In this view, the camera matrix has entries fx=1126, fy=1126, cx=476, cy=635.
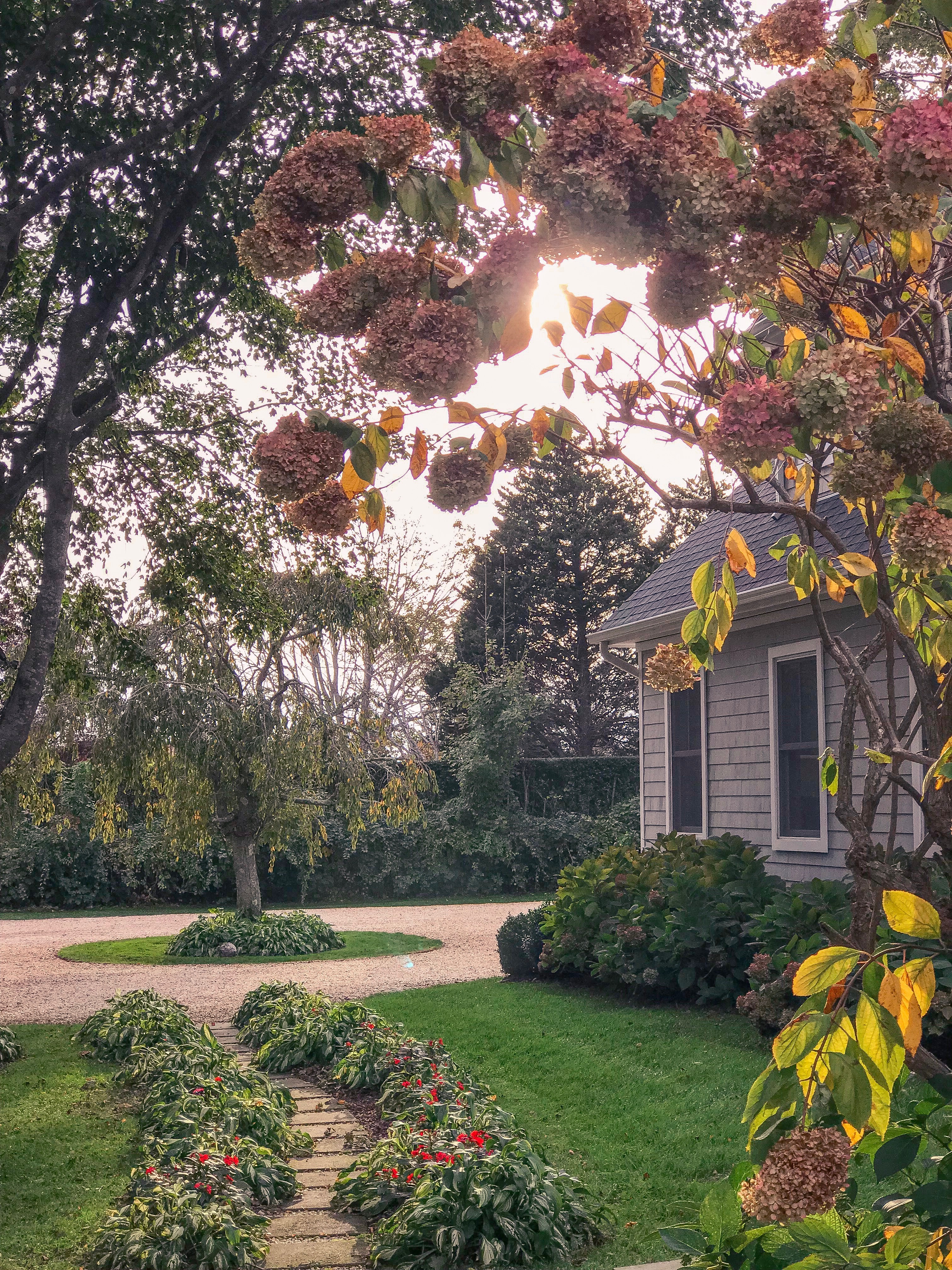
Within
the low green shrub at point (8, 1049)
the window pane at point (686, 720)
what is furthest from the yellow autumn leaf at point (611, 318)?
the window pane at point (686, 720)

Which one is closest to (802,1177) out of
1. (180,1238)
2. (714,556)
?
(180,1238)

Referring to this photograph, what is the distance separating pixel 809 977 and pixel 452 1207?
131 inches

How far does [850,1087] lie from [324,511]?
3.47 feet

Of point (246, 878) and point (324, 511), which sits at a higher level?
point (324, 511)

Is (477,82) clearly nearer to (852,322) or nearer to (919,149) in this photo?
(919,149)

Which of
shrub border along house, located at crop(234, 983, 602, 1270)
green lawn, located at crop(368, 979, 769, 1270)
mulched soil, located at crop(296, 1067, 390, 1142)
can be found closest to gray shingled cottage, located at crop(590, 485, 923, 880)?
green lawn, located at crop(368, 979, 769, 1270)

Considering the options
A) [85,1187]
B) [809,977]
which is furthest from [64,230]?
[809,977]

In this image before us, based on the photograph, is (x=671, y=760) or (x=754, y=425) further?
(x=671, y=760)

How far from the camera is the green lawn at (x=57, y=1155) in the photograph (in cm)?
445

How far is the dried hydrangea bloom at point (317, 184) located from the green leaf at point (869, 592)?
44.4 inches

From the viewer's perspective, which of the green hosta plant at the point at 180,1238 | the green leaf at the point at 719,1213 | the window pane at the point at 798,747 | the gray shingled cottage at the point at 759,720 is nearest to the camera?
the green leaf at the point at 719,1213

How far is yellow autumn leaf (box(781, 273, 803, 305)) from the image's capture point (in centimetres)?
216

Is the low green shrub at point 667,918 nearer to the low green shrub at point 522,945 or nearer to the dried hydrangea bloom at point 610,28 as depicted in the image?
the low green shrub at point 522,945

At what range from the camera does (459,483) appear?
170cm
